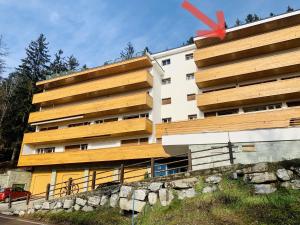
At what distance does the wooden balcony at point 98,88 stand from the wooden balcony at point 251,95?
22.7ft

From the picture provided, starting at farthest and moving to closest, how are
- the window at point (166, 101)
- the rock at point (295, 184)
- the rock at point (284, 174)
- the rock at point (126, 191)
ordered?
the window at point (166, 101)
the rock at point (126, 191)
the rock at point (284, 174)
the rock at point (295, 184)

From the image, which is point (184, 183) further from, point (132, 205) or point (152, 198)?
point (132, 205)

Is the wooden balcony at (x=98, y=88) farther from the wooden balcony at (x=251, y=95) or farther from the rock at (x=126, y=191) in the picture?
the rock at (x=126, y=191)

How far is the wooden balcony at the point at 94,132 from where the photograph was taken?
29.2 meters

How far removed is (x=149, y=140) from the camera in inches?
1176

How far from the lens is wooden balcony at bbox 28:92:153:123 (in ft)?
99.9

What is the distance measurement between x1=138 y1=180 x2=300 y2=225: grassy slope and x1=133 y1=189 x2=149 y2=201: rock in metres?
0.94

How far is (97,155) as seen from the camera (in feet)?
98.4

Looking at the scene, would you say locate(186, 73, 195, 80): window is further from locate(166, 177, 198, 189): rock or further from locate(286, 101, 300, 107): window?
locate(166, 177, 198, 189): rock

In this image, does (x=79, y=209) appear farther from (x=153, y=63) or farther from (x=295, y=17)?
(x=295, y=17)

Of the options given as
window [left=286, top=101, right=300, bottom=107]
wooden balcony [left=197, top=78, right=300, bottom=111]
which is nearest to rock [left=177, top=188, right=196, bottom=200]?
wooden balcony [left=197, top=78, right=300, bottom=111]

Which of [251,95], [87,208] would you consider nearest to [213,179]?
[87,208]

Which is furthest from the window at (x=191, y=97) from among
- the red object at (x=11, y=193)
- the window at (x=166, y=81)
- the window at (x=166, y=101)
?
the red object at (x=11, y=193)

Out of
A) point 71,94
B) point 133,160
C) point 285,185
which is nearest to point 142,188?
point 285,185
